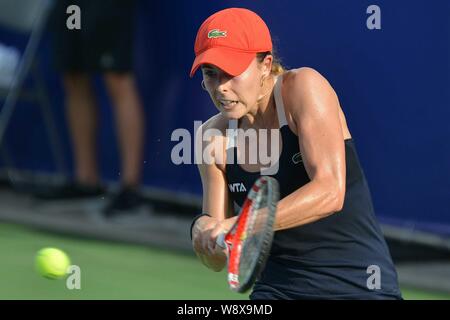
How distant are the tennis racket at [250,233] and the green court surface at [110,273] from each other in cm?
233

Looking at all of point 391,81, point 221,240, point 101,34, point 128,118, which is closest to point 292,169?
point 221,240

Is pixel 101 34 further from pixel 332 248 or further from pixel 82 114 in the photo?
pixel 332 248

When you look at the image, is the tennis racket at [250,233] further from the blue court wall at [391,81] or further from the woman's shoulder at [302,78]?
the blue court wall at [391,81]

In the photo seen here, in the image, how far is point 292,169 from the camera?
12.0ft

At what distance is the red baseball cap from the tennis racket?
41cm

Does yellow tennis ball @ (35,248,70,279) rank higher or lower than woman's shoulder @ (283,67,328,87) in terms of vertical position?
lower

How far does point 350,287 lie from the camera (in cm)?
368

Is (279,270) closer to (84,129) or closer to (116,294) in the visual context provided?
(116,294)

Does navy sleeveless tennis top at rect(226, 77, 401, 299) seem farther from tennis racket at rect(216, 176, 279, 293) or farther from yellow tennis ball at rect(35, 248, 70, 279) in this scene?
yellow tennis ball at rect(35, 248, 70, 279)

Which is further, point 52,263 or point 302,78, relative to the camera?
point 52,263

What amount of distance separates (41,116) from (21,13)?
779 mm

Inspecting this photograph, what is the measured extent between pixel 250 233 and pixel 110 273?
298cm

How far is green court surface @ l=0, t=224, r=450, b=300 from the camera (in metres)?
5.75

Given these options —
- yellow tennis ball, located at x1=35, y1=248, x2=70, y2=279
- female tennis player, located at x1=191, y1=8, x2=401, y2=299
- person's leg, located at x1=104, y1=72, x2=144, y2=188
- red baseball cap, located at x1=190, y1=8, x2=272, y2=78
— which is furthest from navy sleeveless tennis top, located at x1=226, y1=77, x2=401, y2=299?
person's leg, located at x1=104, y1=72, x2=144, y2=188
